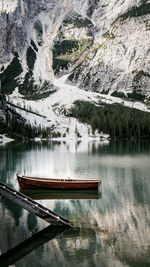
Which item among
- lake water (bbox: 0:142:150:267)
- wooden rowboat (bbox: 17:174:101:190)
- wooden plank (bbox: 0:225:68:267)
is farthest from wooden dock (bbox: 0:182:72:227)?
wooden rowboat (bbox: 17:174:101:190)

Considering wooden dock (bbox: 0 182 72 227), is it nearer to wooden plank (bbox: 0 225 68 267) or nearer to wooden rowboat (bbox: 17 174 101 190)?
wooden plank (bbox: 0 225 68 267)

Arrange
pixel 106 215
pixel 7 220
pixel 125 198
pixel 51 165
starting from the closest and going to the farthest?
pixel 7 220, pixel 106 215, pixel 125 198, pixel 51 165

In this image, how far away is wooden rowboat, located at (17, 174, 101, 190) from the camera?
46812 mm

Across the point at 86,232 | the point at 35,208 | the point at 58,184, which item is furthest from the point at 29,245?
the point at 58,184

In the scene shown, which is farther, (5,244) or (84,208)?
(84,208)

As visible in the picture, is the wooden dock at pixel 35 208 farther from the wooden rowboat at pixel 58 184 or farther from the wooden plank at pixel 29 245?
the wooden rowboat at pixel 58 184

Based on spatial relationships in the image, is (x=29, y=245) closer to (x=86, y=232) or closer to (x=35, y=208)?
(x=35, y=208)

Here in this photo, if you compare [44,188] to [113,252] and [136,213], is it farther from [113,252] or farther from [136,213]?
[113,252]

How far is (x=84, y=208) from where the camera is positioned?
1460 inches

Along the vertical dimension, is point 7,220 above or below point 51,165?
above

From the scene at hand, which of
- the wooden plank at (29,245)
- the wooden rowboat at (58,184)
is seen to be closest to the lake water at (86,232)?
the wooden plank at (29,245)

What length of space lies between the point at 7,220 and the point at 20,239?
5.84 meters

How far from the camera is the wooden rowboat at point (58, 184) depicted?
4681cm

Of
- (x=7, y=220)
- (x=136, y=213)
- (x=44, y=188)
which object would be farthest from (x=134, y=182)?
(x=7, y=220)
